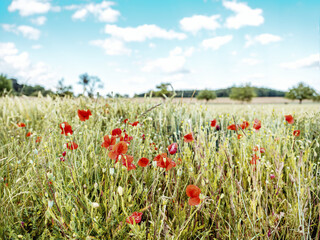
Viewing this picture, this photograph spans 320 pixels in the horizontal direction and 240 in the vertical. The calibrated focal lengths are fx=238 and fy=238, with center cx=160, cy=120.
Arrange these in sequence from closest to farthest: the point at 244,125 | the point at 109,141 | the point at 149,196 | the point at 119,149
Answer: the point at 119,149
the point at 109,141
the point at 149,196
the point at 244,125

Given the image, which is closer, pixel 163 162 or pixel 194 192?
pixel 194 192

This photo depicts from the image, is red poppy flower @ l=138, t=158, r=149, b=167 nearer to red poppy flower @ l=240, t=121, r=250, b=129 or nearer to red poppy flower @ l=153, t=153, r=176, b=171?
red poppy flower @ l=153, t=153, r=176, b=171

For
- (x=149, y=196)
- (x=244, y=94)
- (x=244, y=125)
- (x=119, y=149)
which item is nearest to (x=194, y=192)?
(x=119, y=149)

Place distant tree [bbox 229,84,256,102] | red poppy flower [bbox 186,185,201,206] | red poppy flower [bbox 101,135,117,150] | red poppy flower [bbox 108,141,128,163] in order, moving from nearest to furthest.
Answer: red poppy flower [bbox 186,185,201,206]
red poppy flower [bbox 108,141,128,163]
red poppy flower [bbox 101,135,117,150]
distant tree [bbox 229,84,256,102]

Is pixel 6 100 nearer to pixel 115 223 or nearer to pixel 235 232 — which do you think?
pixel 115 223

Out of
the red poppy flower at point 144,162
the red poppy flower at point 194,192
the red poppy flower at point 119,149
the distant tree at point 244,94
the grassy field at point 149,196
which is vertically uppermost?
the distant tree at point 244,94

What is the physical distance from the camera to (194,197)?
1.31 meters

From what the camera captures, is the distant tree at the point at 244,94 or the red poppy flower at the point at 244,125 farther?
the distant tree at the point at 244,94

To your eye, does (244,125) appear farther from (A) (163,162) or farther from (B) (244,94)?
(B) (244,94)

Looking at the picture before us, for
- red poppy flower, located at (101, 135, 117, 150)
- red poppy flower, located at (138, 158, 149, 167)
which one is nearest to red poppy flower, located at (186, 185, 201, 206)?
red poppy flower, located at (138, 158, 149, 167)

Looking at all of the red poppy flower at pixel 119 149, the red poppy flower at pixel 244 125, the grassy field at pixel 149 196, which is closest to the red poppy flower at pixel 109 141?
the grassy field at pixel 149 196

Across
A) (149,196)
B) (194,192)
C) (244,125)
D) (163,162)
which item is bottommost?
(149,196)

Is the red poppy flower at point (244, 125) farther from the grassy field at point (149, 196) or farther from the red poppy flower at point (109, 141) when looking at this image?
the red poppy flower at point (109, 141)

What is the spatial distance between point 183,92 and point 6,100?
4.37 metres
